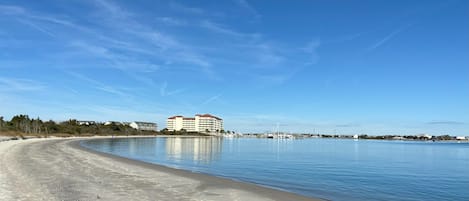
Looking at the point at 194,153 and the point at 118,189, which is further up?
the point at 118,189

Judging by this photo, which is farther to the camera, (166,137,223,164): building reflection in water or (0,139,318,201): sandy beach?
(166,137,223,164): building reflection in water

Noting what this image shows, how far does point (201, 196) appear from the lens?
52.2ft

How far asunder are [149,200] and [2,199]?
462 cm

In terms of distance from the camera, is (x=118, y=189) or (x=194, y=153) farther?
(x=194, y=153)

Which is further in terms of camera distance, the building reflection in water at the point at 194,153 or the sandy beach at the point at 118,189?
the building reflection in water at the point at 194,153

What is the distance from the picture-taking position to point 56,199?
13516 millimetres

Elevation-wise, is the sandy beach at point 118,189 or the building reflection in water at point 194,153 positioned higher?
the sandy beach at point 118,189

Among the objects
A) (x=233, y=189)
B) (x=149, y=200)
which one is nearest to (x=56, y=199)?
(x=149, y=200)

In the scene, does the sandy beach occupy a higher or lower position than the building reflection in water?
higher

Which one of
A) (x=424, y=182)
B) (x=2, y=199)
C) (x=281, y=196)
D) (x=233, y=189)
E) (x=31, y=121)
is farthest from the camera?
(x=31, y=121)

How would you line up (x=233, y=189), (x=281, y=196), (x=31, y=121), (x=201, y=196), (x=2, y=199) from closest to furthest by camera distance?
(x=2, y=199) → (x=201, y=196) → (x=281, y=196) → (x=233, y=189) → (x=31, y=121)

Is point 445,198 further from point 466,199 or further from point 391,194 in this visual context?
point 391,194

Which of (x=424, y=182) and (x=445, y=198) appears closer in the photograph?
(x=445, y=198)

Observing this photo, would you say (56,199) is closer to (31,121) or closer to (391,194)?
(391,194)
